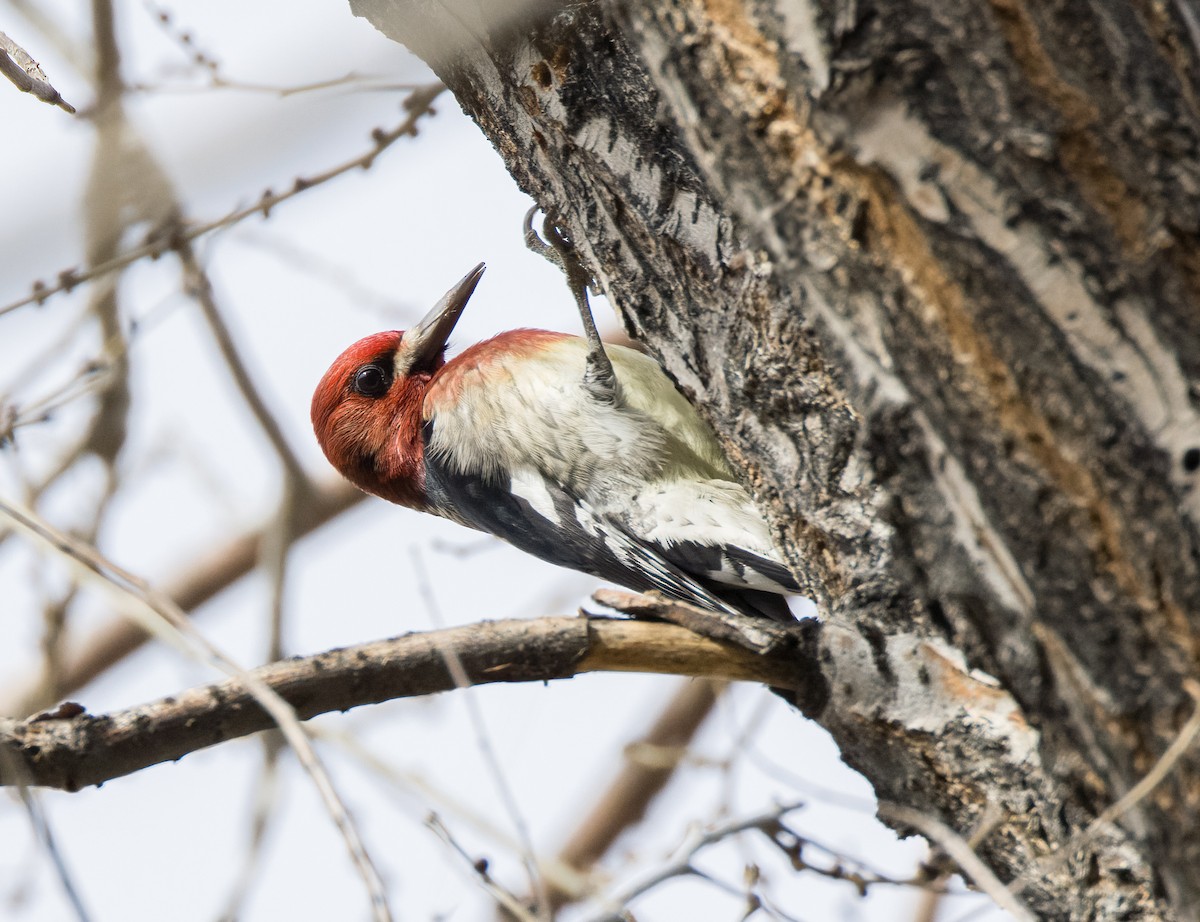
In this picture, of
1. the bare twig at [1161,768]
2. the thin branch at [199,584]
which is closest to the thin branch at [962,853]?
the bare twig at [1161,768]

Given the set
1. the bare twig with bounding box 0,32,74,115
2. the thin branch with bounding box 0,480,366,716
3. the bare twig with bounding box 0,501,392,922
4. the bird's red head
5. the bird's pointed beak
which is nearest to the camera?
the bare twig with bounding box 0,501,392,922

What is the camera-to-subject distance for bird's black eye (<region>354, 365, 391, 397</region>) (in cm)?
406

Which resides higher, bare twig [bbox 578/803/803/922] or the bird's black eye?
the bird's black eye

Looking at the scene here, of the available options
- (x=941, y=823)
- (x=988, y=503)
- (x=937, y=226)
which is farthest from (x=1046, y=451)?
(x=941, y=823)

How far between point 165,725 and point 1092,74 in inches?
57.3

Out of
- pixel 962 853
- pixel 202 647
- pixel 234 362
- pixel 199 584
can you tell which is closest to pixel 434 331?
pixel 234 362

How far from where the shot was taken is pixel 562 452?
3516 millimetres

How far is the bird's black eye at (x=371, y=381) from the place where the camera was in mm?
4059

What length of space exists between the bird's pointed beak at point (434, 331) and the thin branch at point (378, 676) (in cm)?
217

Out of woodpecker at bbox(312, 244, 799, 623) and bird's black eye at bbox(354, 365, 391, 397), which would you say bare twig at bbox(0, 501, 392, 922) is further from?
bird's black eye at bbox(354, 365, 391, 397)

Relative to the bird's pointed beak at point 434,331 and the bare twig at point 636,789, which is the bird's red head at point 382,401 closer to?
the bird's pointed beak at point 434,331

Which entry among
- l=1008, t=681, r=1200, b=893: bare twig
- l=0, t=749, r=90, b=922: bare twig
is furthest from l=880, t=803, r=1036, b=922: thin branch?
l=0, t=749, r=90, b=922: bare twig

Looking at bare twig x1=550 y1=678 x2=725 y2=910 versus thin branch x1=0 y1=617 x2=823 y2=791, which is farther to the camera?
bare twig x1=550 y1=678 x2=725 y2=910

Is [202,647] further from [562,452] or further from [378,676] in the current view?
[562,452]
